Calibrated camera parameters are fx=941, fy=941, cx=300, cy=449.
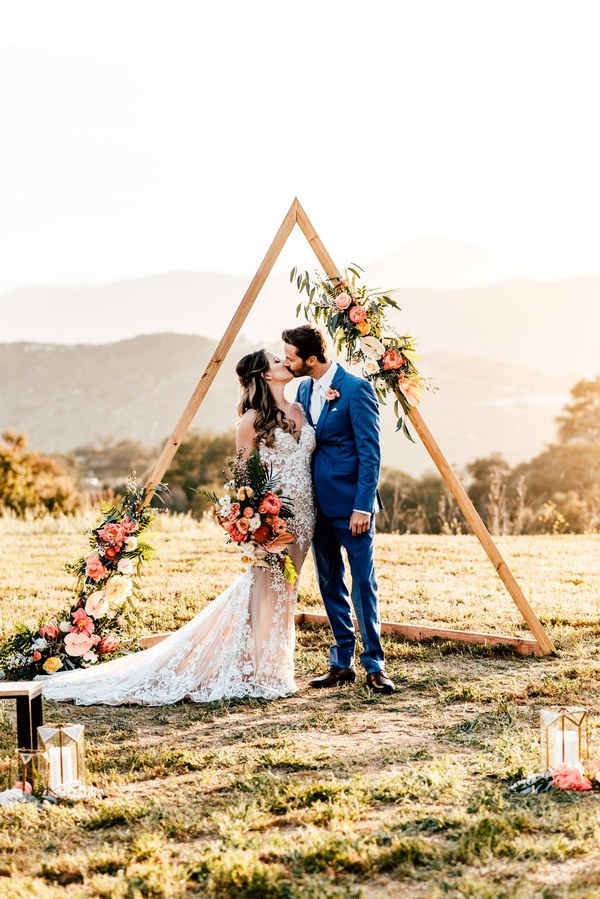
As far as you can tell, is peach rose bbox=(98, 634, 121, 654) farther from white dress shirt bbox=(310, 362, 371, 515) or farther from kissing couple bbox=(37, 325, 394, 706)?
white dress shirt bbox=(310, 362, 371, 515)

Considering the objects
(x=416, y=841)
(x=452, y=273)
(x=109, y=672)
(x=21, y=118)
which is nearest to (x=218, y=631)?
(x=109, y=672)

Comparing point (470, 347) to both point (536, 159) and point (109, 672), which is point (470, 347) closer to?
point (536, 159)

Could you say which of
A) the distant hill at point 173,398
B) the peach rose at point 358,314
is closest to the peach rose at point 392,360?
the peach rose at point 358,314

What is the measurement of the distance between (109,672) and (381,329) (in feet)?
9.32

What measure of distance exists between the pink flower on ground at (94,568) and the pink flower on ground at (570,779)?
3430mm

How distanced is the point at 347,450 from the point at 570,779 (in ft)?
8.33

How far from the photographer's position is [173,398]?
50.2 m

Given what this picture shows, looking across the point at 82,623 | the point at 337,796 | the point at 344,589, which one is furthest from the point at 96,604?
the point at 337,796

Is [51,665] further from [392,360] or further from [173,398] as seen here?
[173,398]

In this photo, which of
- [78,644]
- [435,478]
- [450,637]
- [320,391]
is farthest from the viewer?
[435,478]

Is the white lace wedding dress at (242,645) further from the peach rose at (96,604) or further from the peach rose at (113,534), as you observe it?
the peach rose at (113,534)

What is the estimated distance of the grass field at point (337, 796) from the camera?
10.2ft

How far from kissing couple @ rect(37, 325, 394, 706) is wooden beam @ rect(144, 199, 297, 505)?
16.7 inches

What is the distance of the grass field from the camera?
3098 mm
